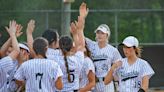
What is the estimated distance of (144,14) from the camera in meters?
19.4

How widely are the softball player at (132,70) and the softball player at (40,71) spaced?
1.43 meters

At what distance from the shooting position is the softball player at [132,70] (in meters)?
10.0

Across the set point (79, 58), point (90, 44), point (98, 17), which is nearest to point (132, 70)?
point (79, 58)

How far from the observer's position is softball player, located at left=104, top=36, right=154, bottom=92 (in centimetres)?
1001

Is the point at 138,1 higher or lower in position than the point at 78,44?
higher

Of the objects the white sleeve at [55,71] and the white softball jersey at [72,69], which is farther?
the white softball jersey at [72,69]

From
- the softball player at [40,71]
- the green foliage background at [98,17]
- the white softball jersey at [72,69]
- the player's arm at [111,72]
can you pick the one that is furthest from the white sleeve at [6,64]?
the green foliage background at [98,17]

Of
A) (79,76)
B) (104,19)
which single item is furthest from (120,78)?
(104,19)

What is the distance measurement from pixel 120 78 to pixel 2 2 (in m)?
9.52

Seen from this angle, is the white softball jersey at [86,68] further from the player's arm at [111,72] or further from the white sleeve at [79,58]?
the white sleeve at [79,58]

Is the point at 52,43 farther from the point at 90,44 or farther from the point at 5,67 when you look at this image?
the point at 90,44

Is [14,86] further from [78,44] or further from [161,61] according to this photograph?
[161,61]

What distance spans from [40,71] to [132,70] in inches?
68.6

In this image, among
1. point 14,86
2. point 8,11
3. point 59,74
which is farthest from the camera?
point 8,11
